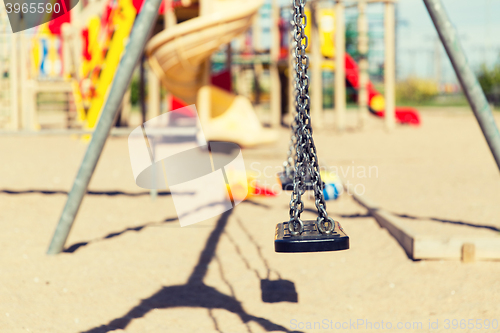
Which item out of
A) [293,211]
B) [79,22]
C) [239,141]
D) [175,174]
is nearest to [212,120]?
[239,141]

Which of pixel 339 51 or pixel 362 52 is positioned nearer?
pixel 339 51

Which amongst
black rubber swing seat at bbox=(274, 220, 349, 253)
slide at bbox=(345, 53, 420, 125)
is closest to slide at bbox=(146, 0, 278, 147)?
black rubber swing seat at bbox=(274, 220, 349, 253)

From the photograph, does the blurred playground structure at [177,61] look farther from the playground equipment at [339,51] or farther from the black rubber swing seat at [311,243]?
the black rubber swing seat at [311,243]

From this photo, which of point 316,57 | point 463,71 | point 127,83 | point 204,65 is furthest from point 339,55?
point 127,83

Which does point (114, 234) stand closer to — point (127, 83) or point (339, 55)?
point (127, 83)

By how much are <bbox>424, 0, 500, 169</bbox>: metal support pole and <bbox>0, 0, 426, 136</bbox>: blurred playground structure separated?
405 cm

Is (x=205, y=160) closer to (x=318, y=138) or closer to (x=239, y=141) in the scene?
(x=239, y=141)

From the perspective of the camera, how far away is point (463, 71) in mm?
2793

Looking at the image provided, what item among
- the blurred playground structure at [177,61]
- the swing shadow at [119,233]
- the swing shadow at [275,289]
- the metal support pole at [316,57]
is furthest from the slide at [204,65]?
the swing shadow at [275,289]

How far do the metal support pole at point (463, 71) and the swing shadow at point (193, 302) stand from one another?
1.80 meters

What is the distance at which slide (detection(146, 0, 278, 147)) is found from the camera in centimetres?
634

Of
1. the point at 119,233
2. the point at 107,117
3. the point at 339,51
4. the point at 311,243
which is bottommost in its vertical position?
the point at 119,233

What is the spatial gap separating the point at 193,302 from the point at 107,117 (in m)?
1.30

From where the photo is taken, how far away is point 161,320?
2.18m
